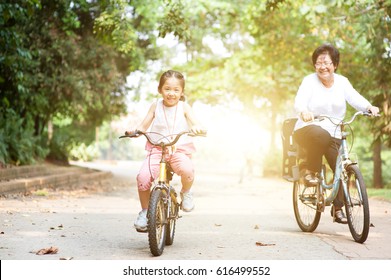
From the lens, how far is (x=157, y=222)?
5.21m

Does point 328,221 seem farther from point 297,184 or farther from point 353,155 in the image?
point 353,155

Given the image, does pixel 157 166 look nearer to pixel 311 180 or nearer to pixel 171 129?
pixel 171 129

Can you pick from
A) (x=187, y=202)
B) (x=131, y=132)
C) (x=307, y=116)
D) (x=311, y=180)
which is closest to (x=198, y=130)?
(x=131, y=132)

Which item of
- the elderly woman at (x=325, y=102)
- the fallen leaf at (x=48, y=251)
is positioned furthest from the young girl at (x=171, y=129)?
the elderly woman at (x=325, y=102)

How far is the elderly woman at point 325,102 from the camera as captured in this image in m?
6.30

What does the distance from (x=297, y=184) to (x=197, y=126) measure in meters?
2.23

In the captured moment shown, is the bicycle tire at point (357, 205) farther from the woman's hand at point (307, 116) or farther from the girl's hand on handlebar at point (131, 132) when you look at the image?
the girl's hand on handlebar at point (131, 132)

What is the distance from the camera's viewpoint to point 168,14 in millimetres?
10438

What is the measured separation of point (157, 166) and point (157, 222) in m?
0.61

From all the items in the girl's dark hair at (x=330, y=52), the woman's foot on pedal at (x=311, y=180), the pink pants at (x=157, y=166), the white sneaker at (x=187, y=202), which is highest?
the girl's dark hair at (x=330, y=52)

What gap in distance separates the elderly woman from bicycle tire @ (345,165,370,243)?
9.9 inches

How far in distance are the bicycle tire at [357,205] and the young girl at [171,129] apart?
5.49 ft

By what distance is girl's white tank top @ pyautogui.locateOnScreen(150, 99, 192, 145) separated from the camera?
5.77m

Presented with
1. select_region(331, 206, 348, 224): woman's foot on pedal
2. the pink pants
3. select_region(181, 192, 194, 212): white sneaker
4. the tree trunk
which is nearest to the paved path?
select_region(331, 206, 348, 224): woman's foot on pedal
